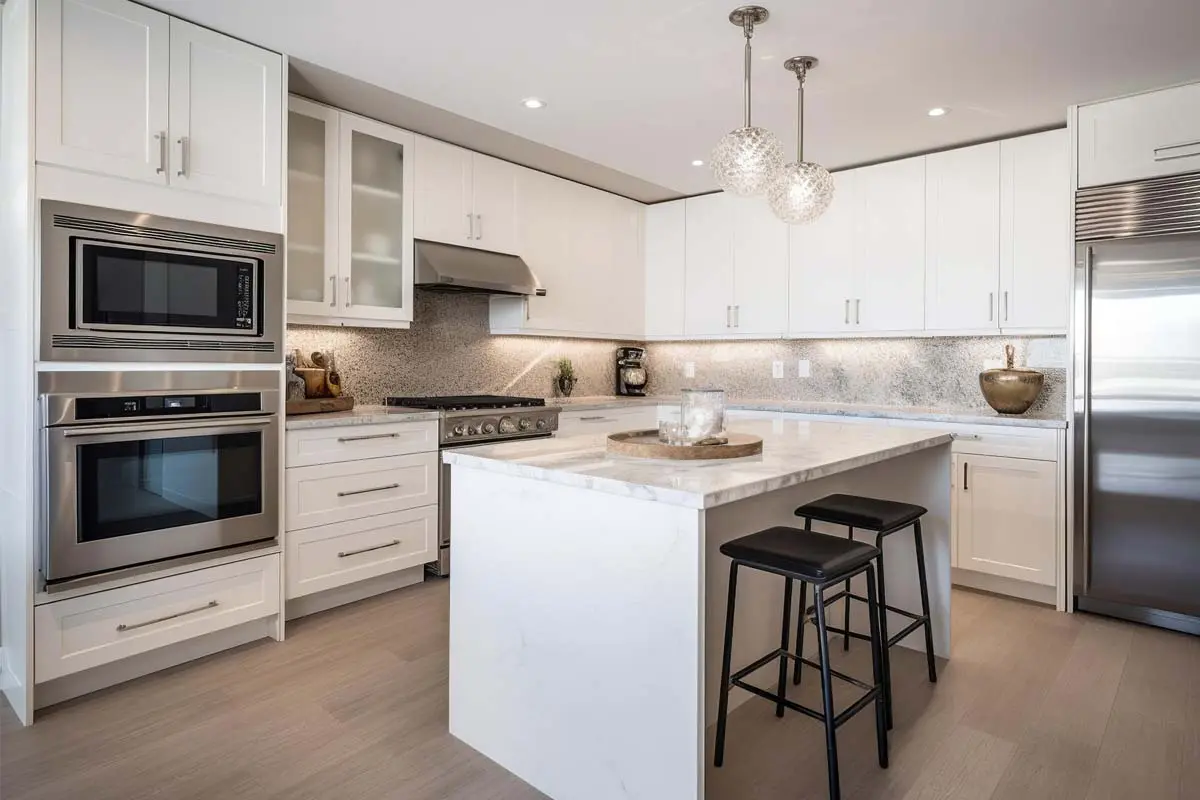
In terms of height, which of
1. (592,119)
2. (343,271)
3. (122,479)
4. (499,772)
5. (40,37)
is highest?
(592,119)

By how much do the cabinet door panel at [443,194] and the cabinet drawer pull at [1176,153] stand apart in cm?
329

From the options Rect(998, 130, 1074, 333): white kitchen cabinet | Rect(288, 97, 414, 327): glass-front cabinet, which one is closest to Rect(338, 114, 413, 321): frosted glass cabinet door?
Rect(288, 97, 414, 327): glass-front cabinet

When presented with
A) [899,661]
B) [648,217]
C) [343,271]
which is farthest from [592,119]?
[899,661]

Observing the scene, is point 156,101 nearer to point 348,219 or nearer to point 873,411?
point 348,219

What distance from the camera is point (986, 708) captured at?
7.78 feet

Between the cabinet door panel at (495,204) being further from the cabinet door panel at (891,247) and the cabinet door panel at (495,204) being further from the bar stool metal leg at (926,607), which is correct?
the bar stool metal leg at (926,607)

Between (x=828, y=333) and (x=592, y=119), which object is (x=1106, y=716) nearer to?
(x=828, y=333)

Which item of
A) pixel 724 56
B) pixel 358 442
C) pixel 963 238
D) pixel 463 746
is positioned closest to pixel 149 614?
pixel 358 442

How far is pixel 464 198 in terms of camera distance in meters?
3.98

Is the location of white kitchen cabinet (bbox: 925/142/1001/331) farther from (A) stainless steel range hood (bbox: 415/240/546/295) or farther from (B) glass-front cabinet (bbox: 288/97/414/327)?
(B) glass-front cabinet (bbox: 288/97/414/327)

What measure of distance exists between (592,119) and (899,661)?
279 cm

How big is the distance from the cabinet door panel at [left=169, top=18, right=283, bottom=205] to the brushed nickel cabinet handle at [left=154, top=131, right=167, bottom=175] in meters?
0.03

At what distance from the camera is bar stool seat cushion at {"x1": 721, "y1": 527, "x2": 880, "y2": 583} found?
5.83 ft

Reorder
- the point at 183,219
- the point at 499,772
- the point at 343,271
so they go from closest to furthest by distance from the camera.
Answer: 1. the point at 499,772
2. the point at 183,219
3. the point at 343,271
